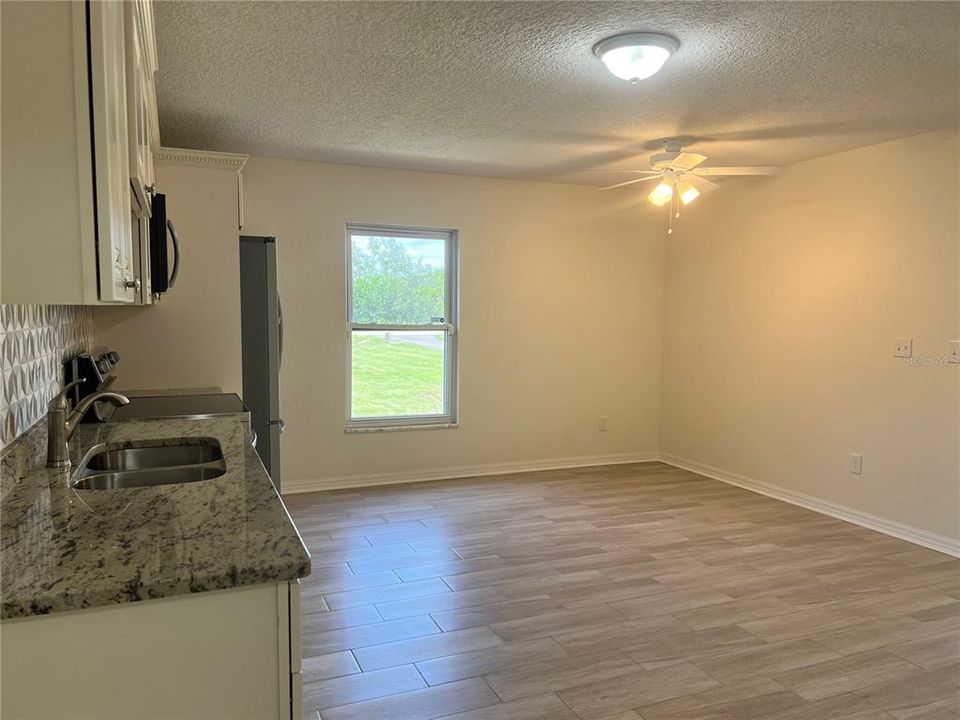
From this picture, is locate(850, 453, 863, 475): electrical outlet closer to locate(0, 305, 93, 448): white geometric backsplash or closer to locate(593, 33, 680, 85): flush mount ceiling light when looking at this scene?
locate(593, 33, 680, 85): flush mount ceiling light

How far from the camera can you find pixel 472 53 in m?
2.62

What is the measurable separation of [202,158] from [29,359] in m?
1.68

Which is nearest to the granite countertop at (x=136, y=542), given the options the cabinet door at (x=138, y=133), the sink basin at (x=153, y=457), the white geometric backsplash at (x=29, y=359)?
the white geometric backsplash at (x=29, y=359)

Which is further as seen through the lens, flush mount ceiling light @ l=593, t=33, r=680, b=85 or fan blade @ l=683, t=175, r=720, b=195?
fan blade @ l=683, t=175, r=720, b=195


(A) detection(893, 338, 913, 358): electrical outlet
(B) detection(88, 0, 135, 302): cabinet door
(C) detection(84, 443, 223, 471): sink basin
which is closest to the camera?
(B) detection(88, 0, 135, 302): cabinet door

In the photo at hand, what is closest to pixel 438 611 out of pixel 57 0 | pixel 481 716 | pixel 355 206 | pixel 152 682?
pixel 481 716

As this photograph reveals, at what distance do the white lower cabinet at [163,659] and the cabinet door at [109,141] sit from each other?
21.9 inches

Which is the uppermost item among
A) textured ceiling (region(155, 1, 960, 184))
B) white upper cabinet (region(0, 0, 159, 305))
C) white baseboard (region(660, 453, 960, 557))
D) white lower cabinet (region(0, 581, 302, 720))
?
textured ceiling (region(155, 1, 960, 184))

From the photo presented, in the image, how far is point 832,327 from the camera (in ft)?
14.1

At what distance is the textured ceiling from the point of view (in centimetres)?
230

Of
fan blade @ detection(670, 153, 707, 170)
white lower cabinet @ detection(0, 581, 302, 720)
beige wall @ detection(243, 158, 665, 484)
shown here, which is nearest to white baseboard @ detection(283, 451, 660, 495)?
beige wall @ detection(243, 158, 665, 484)

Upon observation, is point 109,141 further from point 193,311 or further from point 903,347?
point 903,347

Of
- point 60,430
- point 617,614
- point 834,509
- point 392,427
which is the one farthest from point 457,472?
point 60,430

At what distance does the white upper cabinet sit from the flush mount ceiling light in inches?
70.7
